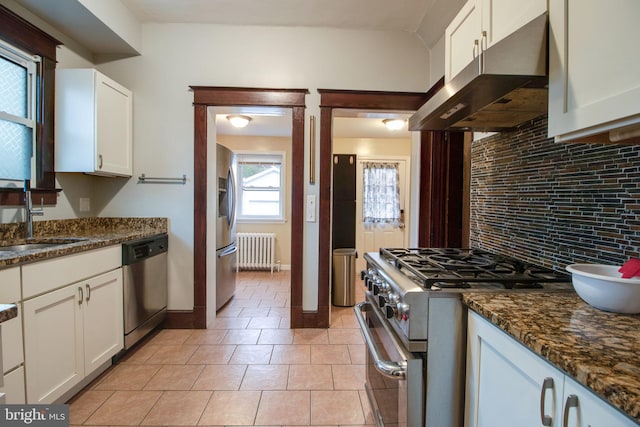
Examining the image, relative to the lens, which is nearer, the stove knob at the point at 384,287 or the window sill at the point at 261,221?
the stove knob at the point at 384,287

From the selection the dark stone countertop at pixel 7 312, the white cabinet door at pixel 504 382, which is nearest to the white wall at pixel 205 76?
the white cabinet door at pixel 504 382

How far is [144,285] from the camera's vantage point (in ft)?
7.79

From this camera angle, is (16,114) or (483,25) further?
(16,114)

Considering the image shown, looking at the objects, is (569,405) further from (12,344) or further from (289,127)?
(289,127)

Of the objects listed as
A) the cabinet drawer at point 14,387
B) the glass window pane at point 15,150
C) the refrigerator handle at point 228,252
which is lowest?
the cabinet drawer at point 14,387

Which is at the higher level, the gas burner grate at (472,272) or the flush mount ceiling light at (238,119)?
the flush mount ceiling light at (238,119)

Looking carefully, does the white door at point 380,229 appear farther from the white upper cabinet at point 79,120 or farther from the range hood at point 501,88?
the white upper cabinet at point 79,120

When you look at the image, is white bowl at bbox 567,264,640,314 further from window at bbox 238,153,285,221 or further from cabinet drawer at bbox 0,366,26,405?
window at bbox 238,153,285,221

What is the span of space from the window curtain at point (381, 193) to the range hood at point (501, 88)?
3.49 meters

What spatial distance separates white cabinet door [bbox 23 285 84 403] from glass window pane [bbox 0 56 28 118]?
1.35m

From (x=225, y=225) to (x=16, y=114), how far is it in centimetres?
178

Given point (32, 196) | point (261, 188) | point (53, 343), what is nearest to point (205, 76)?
point (32, 196)

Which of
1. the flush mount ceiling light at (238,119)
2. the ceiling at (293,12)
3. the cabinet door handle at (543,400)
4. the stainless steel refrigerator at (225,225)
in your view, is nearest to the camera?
the cabinet door handle at (543,400)

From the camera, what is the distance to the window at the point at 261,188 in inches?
208
